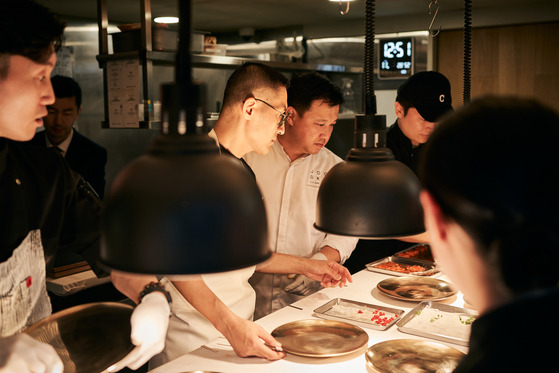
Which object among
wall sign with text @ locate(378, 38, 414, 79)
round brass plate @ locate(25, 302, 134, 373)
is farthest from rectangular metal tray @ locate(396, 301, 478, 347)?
wall sign with text @ locate(378, 38, 414, 79)

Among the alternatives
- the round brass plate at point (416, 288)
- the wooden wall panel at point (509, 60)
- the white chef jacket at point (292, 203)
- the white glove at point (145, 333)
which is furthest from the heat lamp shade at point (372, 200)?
the wooden wall panel at point (509, 60)

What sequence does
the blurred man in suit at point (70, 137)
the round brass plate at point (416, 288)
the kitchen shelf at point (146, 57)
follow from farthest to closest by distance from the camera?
1. the blurred man in suit at point (70, 137)
2. the kitchen shelf at point (146, 57)
3. the round brass plate at point (416, 288)

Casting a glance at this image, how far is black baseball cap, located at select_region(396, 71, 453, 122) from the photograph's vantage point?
3505 millimetres

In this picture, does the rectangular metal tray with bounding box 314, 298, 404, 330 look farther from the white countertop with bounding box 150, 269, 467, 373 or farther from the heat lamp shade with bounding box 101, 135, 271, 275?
the heat lamp shade with bounding box 101, 135, 271, 275

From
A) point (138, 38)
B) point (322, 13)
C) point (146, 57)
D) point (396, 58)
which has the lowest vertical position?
point (146, 57)

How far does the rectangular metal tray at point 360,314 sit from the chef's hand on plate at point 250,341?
42cm

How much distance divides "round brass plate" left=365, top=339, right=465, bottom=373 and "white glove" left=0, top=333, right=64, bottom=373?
100 cm

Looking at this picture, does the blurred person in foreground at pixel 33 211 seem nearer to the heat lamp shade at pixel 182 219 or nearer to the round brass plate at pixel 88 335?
the round brass plate at pixel 88 335

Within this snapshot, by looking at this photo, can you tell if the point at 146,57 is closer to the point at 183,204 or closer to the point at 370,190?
the point at 370,190

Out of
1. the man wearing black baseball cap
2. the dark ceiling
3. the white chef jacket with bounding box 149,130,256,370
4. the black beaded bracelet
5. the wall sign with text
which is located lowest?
the white chef jacket with bounding box 149,130,256,370

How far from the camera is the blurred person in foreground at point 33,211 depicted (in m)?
1.45

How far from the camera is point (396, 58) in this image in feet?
20.1

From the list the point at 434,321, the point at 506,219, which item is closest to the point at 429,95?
the point at 434,321

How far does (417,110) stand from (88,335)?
106 inches
